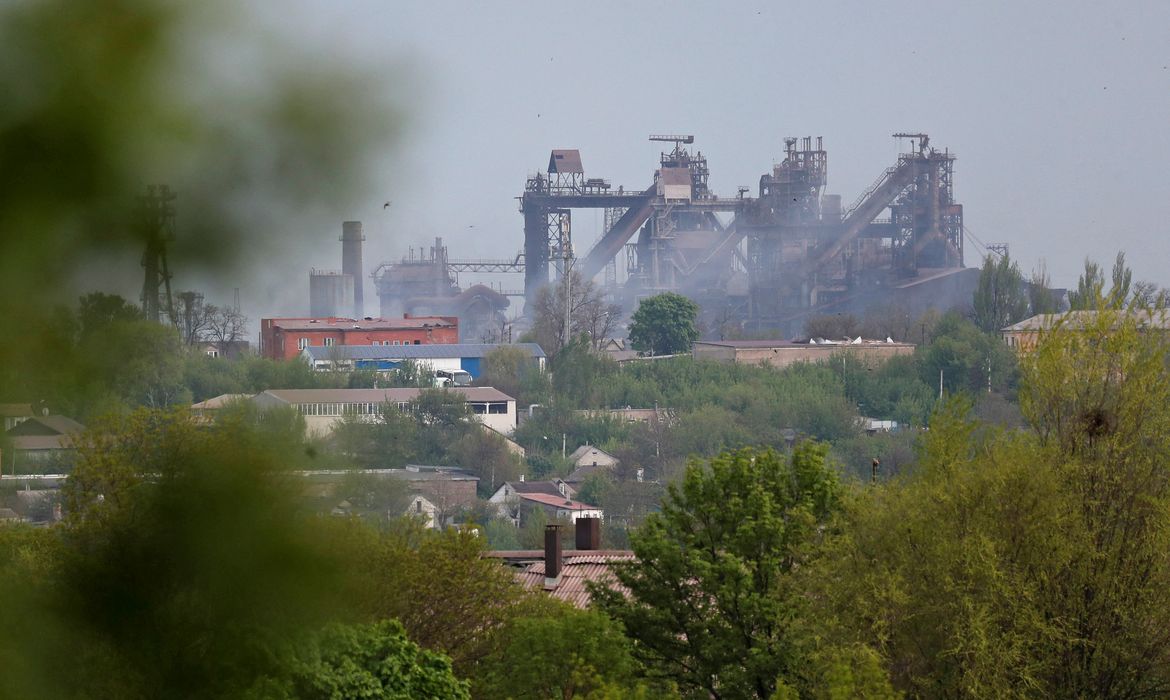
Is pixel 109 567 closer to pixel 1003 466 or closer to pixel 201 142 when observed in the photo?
pixel 201 142

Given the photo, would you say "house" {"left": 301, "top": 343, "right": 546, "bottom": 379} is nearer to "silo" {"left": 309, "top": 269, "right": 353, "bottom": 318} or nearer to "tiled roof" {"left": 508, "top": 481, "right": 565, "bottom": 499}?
"tiled roof" {"left": 508, "top": 481, "right": 565, "bottom": 499}

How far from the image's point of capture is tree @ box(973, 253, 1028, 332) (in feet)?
201

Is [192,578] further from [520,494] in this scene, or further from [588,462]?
[588,462]

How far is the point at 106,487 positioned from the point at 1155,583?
24.4 ft

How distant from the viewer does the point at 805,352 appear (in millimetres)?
59156

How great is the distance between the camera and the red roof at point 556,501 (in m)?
37.4

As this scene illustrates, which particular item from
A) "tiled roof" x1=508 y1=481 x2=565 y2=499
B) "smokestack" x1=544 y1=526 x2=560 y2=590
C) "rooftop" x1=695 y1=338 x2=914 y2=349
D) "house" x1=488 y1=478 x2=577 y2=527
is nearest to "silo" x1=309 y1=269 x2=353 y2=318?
"smokestack" x1=544 y1=526 x2=560 y2=590

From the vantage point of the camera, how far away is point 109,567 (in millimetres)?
1734

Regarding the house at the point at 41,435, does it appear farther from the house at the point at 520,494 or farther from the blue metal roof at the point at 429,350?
the blue metal roof at the point at 429,350

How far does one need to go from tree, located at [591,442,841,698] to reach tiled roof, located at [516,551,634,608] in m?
2.74

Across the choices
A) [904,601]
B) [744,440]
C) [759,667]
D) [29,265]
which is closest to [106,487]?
[29,265]

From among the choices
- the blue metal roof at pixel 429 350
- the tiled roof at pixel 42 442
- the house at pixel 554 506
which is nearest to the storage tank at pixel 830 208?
the blue metal roof at pixel 429 350

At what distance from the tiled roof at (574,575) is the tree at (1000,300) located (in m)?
46.3

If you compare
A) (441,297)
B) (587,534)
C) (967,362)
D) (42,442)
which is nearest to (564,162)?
(441,297)
